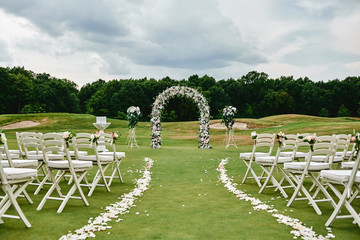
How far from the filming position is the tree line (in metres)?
55.2

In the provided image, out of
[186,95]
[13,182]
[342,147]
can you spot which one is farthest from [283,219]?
[186,95]

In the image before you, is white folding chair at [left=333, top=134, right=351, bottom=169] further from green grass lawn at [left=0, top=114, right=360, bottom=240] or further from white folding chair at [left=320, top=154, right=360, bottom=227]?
white folding chair at [left=320, top=154, right=360, bottom=227]

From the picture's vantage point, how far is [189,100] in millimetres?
54719

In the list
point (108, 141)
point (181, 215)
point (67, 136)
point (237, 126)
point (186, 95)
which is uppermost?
point (186, 95)

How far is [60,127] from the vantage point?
3428cm

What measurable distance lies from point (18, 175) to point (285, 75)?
76.9 metres

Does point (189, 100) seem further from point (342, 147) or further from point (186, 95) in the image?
point (342, 147)

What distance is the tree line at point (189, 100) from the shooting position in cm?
5516

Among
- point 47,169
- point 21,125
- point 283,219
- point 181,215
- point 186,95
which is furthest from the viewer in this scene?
point 21,125

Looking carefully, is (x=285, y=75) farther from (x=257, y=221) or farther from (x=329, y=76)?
(x=257, y=221)

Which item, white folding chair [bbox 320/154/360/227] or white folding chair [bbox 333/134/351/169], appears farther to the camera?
white folding chair [bbox 333/134/351/169]

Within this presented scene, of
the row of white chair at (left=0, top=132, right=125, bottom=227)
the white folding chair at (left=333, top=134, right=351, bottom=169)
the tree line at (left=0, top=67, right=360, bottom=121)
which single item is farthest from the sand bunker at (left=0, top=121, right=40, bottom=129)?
the white folding chair at (left=333, top=134, right=351, bottom=169)

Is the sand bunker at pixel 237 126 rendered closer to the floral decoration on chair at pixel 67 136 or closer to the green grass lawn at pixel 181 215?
the green grass lawn at pixel 181 215

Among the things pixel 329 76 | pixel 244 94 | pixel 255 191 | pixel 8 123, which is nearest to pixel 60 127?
pixel 8 123
